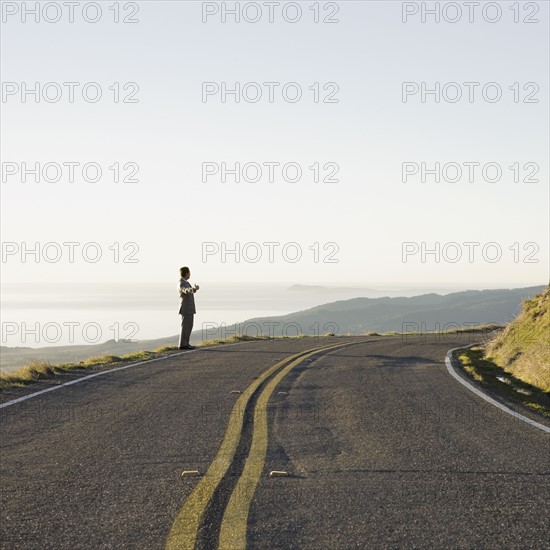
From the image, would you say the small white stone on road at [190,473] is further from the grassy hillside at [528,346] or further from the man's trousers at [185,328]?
the man's trousers at [185,328]

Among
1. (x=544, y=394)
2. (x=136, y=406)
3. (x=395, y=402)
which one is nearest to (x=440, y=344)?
(x=544, y=394)

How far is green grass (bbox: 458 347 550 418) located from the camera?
11.8 metres

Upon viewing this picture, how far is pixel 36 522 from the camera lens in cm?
524

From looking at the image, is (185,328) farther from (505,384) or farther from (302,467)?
(302,467)

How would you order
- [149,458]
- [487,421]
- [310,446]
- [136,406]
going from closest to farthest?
[149,458], [310,446], [487,421], [136,406]

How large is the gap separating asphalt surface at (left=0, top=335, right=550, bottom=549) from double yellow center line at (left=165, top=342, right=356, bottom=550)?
3.8 inches

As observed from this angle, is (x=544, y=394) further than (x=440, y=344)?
No

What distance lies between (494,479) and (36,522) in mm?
3692

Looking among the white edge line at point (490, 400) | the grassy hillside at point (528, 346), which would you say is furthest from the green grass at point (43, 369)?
the grassy hillside at point (528, 346)

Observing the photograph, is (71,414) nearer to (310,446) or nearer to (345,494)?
(310,446)

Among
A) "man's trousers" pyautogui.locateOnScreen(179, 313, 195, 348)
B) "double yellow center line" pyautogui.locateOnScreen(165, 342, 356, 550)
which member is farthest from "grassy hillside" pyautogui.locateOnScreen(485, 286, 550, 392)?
"man's trousers" pyautogui.locateOnScreen(179, 313, 195, 348)

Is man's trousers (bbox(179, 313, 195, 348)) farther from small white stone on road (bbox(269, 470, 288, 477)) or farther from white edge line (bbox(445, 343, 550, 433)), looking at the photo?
small white stone on road (bbox(269, 470, 288, 477))

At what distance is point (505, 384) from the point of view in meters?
14.1

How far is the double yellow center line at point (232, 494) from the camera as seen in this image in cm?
484
